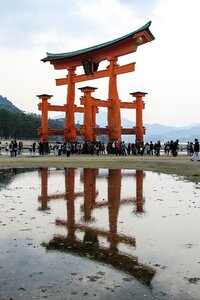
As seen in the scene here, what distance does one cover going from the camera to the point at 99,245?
6.04m

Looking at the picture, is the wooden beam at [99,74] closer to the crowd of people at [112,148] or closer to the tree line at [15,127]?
the crowd of people at [112,148]

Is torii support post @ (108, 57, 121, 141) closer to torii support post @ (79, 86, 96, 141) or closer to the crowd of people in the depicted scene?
the crowd of people

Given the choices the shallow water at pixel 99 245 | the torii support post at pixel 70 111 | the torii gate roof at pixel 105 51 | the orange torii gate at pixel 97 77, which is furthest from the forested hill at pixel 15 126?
the shallow water at pixel 99 245

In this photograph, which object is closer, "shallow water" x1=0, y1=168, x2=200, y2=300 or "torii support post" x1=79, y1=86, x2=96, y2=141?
"shallow water" x1=0, y1=168, x2=200, y2=300

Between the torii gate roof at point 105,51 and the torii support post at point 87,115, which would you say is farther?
the torii support post at point 87,115

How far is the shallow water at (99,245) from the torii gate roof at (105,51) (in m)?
23.9

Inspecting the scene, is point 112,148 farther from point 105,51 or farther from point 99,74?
point 105,51

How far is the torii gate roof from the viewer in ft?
107

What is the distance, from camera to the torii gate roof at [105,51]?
3266cm

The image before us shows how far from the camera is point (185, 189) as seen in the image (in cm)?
1263

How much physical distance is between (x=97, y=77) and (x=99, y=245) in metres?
34.1

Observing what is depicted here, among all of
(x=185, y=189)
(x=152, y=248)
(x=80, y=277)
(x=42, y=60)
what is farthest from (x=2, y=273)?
(x=42, y=60)

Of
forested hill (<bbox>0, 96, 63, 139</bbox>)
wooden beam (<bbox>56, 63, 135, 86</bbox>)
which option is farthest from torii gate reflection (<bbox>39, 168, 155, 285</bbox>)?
forested hill (<bbox>0, 96, 63, 139</bbox>)

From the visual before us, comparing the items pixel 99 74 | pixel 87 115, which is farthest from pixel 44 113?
pixel 99 74
